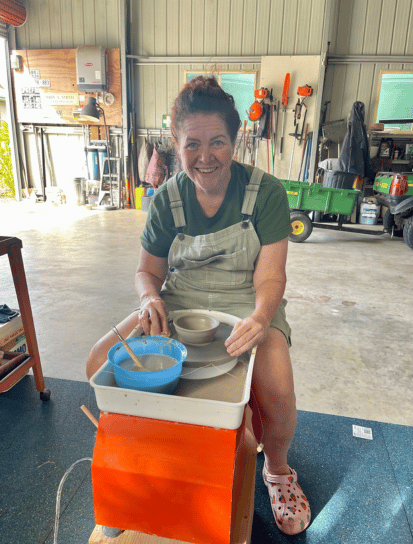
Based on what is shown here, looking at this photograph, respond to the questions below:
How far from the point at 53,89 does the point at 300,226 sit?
5018mm

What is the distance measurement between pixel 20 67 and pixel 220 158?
7220mm

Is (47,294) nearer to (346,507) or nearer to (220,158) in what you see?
(220,158)

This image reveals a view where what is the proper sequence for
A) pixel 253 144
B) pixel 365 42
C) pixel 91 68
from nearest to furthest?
pixel 365 42, pixel 91 68, pixel 253 144

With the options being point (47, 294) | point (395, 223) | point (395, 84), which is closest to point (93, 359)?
point (47, 294)

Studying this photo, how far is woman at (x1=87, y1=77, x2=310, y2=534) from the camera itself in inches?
40.5

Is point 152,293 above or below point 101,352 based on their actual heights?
above

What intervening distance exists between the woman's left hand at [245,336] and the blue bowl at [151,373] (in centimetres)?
11

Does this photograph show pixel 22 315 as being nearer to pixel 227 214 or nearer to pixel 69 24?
pixel 227 214

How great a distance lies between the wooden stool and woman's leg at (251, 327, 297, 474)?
0.29m

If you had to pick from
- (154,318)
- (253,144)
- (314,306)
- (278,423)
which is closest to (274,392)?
(278,423)

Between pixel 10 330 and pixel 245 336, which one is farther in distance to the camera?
pixel 10 330

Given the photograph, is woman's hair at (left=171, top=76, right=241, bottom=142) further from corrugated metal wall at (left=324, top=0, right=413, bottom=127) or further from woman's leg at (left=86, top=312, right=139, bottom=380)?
corrugated metal wall at (left=324, top=0, right=413, bottom=127)

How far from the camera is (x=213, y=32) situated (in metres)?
6.17

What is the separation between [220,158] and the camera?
109cm
